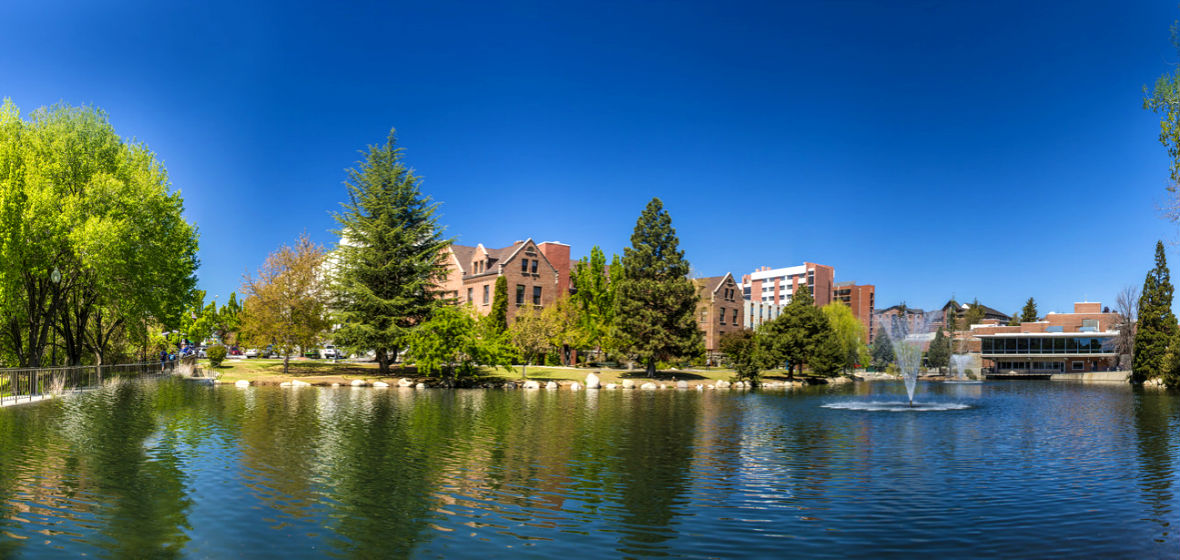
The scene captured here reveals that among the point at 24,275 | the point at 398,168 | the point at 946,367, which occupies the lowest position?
the point at 946,367

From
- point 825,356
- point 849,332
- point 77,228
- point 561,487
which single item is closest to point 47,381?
point 77,228

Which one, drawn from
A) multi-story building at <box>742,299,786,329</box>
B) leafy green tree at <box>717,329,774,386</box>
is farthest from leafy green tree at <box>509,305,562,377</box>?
multi-story building at <box>742,299,786,329</box>

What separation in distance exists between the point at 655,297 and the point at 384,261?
21821mm

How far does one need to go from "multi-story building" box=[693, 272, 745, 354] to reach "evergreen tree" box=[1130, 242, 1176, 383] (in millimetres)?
43566

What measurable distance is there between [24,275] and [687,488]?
34261 millimetres

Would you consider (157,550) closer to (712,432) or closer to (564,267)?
(712,432)

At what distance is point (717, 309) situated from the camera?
303ft

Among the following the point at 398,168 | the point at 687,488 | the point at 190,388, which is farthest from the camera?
the point at 398,168

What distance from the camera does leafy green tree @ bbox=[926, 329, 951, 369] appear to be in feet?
335

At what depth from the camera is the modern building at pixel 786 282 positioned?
162 metres

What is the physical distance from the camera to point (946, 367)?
336 ft

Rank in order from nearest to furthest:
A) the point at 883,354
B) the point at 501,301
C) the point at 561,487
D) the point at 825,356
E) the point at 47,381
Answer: the point at 561,487, the point at 47,381, the point at 825,356, the point at 501,301, the point at 883,354

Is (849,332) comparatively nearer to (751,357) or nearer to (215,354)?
(751,357)

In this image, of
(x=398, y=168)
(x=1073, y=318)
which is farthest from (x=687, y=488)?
(x=1073, y=318)
